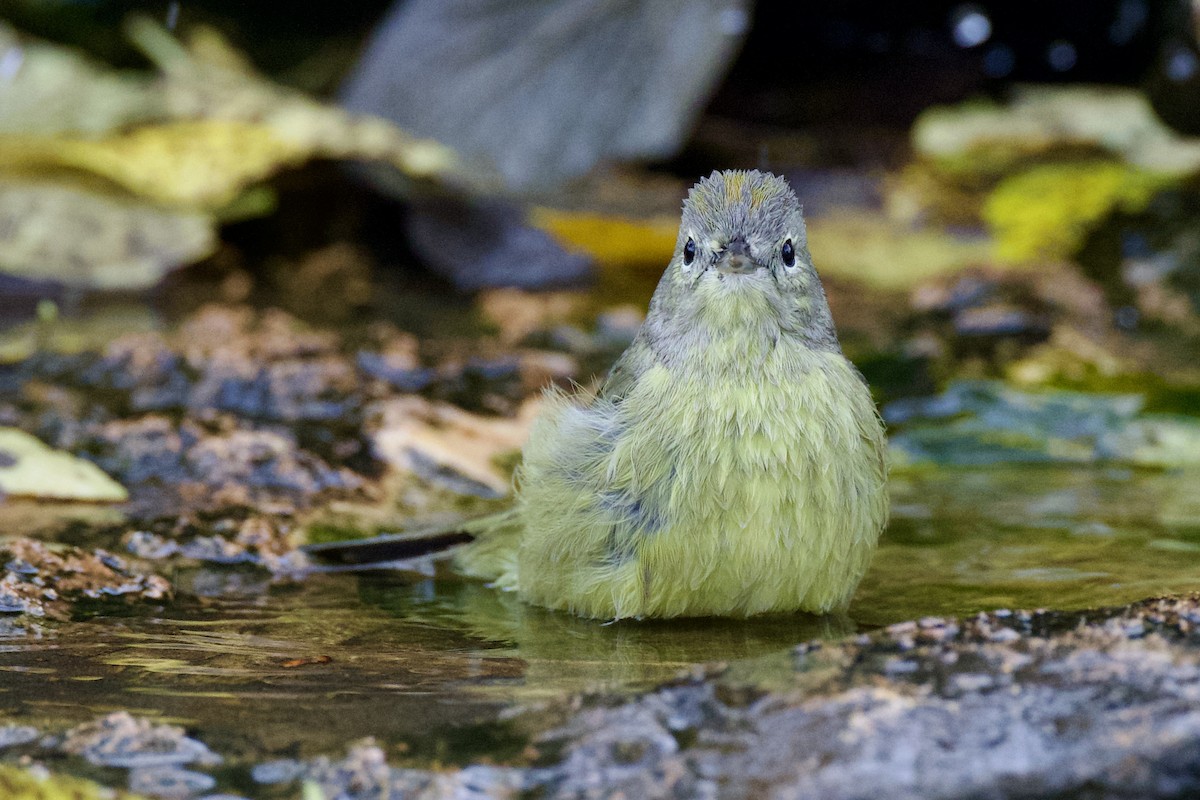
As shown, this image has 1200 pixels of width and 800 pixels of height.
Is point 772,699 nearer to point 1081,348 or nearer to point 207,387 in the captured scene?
point 207,387

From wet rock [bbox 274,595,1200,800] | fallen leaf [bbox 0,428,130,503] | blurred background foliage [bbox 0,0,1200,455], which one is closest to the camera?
wet rock [bbox 274,595,1200,800]

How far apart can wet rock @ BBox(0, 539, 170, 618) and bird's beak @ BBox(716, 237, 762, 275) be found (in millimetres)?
1412

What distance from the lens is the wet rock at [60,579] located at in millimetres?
2656

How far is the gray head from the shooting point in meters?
2.89

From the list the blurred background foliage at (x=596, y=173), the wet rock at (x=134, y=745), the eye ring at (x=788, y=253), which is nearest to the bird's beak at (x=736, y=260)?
the eye ring at (x=788, y=253)

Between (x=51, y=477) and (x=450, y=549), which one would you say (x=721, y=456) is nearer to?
(x=450, y=549)

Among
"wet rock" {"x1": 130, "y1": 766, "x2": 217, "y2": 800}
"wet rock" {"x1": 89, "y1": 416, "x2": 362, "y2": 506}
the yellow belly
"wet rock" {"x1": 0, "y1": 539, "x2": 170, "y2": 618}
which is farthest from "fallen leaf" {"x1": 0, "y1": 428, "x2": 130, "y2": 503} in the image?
"wet rock" {"x1": 130, "y1": 766, "x2": 217, "y2": 800}

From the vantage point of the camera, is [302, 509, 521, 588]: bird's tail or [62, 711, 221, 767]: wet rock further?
[302, 509, 521, 588]: bird's tail

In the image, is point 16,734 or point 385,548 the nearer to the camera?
point 16,734

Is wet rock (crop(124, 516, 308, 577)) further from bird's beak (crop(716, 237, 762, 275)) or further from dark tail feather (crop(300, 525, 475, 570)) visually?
bird's beak (crop(716, 237, 762, 275))

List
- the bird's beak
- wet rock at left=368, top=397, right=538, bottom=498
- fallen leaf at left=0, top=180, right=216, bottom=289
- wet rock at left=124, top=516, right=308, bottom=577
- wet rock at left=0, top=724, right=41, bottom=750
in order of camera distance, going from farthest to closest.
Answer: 1. fallen leaf at left=0, top=180, right=216, bottom=289
2. wet rock at left=368, top=397, right=538, bottom=498
3. wet rock at left=124, top=516, right=308, bottom=577
4. the bird's beak
5. wet rock at left=0, top=724, right=41, bottom=750

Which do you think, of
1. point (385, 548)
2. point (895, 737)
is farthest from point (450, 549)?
point (895, 737)

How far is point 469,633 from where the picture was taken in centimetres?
269

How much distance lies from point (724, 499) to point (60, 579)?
1.40 m
